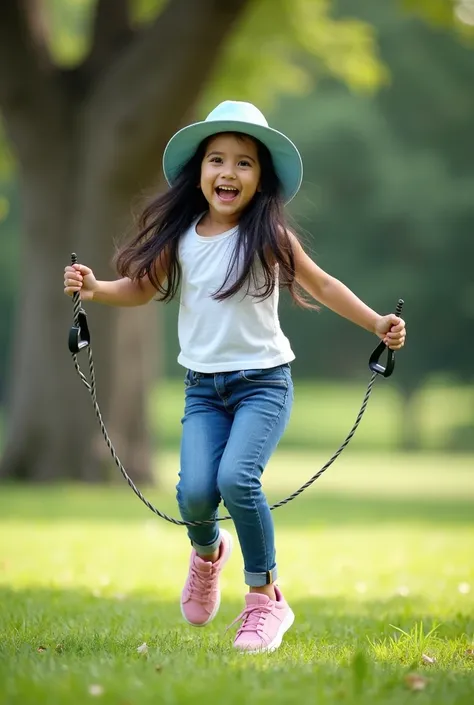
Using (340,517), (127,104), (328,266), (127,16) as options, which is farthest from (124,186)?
(328,266)

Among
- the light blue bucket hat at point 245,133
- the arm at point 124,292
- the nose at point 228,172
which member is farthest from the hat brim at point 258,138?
the arm at point 124,292

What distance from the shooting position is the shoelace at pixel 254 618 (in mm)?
4363

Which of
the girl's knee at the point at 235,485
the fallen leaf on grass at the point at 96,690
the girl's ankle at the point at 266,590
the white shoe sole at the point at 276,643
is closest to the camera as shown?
the fallen leaf on grass at the point at 96,690

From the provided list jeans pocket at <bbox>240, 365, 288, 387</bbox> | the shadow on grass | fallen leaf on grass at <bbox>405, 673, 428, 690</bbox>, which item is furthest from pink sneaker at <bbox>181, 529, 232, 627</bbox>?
the shadow on grass

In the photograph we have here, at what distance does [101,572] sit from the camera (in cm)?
732

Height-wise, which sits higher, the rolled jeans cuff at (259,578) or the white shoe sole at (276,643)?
the rolled jeans cuff at (259,578)

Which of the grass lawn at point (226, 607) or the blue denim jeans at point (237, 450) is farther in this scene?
the blue denim jeans at point (237, 450)

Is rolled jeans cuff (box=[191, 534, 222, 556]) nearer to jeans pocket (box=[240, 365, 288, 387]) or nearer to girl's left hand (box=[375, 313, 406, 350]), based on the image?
jeans pocket (box=[240, 365, 288, 387])

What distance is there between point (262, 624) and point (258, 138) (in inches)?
74.9

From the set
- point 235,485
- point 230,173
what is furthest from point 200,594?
point 230,173

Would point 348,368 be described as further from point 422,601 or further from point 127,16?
point 422,601

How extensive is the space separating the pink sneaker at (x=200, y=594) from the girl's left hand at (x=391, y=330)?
3.77 feet

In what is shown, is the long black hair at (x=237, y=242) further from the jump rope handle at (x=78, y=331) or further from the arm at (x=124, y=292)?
the jump rope handle at (x=78, y=331)

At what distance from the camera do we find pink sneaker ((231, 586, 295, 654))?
4.27 metres
